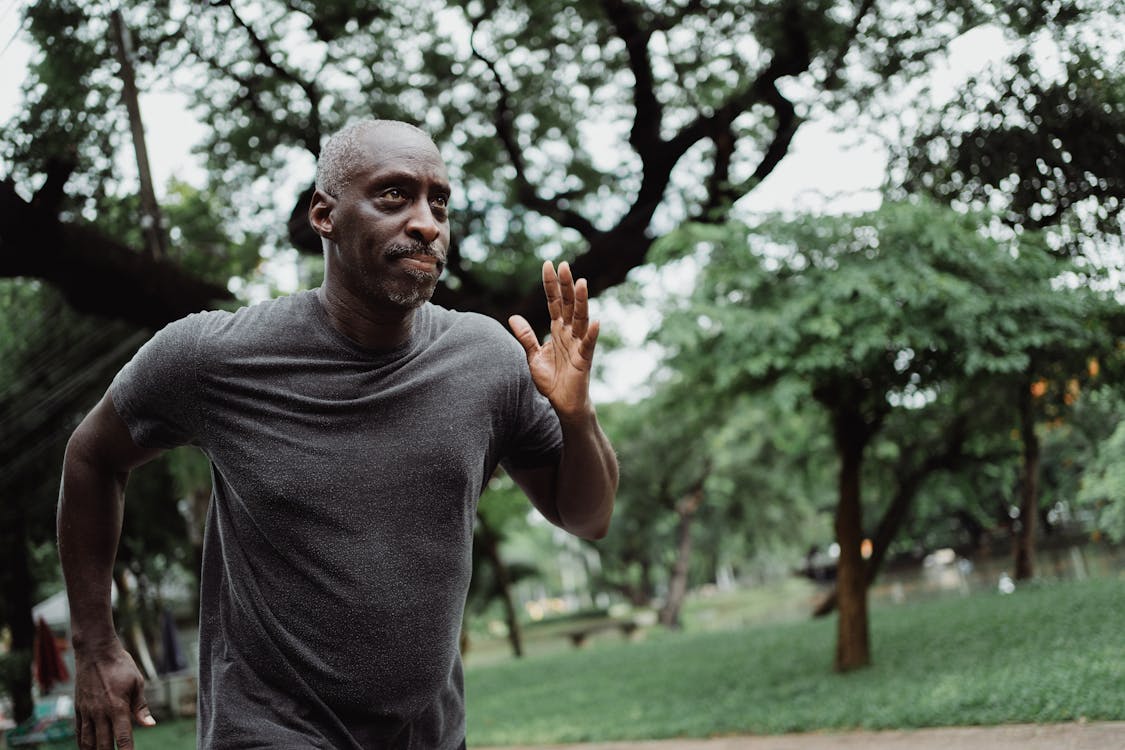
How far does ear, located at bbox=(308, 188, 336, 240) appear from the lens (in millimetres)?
2084

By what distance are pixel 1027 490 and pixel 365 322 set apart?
1106 centimetres

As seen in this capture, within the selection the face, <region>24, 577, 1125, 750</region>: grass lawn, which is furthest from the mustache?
<region>24, 577, 1125, 750</region>: grass lawn

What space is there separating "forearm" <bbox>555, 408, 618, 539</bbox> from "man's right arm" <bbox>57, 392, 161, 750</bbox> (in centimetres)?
86

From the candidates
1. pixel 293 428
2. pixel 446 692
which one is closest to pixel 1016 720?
pixel 446 692

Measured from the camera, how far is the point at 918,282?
26.4 ft

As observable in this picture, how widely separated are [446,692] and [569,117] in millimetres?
10665

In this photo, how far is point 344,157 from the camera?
2070 mm

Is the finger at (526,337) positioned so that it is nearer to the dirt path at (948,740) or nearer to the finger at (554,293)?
the finger at (554,293)

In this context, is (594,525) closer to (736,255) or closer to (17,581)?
(736,255)

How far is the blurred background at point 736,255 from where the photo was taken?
7609mm

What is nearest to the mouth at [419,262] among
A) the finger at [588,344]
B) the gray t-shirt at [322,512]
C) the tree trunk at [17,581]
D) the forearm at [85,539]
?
the gray t-shirt at [322,512]

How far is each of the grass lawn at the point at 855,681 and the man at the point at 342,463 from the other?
551 cm

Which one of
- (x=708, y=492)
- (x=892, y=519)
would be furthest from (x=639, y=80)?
(x=708, y=492)

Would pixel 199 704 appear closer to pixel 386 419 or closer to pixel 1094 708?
pixel 386 419
